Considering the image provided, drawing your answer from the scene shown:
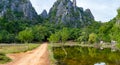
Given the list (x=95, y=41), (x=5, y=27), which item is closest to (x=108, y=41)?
(x=95, y=41)

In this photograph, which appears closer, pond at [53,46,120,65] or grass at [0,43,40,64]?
pond at [53,46,120,65]

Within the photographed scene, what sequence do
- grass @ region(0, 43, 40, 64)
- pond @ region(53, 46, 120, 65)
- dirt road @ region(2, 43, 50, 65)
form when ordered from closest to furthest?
dirt road @ region(2, 43, 50, 65) → pond @ region(53, 46, 120, 65) → grass @ region(0, 43, 40, 64)

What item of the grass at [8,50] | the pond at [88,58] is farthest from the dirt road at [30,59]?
the pond at [88,58]

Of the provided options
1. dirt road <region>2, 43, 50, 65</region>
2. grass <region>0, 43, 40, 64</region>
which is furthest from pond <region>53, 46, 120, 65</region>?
grass <region>0, 43, 40, 64</region>

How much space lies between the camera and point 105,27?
7146 inches

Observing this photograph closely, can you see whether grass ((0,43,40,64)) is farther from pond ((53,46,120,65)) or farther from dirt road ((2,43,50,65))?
pond ((53,46,120,65))

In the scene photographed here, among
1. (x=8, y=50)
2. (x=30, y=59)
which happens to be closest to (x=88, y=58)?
(x=30, y=59)

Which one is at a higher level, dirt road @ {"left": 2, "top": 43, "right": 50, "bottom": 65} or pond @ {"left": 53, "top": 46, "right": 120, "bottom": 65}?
dirt road @ {"left": 2, "top": 43, "right": 50, "bottom": 65}

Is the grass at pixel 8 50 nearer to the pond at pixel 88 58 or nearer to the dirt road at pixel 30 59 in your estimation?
the dirt road at pixel 30 59

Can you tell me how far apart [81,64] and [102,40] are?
114179 mm

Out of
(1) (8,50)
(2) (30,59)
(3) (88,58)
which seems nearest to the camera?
(2) (30,59)

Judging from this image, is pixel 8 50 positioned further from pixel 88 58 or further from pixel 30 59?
pixel 88 58

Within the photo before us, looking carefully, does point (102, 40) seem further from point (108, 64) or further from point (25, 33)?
point (108, 64)

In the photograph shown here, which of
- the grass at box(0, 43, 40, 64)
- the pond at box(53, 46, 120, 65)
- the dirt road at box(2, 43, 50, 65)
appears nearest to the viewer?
the dirt road at box(2, 43, 50, 65)
